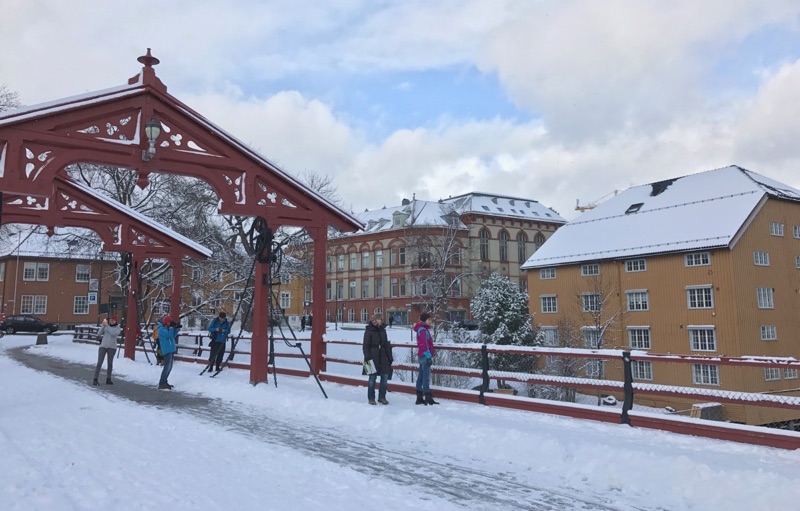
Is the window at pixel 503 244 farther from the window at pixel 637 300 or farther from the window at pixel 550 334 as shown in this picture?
the window at pixel 637 300

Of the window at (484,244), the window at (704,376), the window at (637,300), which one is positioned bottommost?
the window at (704,376)

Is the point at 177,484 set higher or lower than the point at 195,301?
lower

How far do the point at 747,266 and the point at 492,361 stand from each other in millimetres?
19508

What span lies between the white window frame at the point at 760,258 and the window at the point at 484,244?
113 feet

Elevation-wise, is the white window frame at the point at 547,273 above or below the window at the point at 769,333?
above

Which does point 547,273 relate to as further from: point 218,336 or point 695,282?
point 218,336

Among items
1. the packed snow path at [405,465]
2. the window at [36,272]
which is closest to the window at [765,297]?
the packed snow path at [405,465]

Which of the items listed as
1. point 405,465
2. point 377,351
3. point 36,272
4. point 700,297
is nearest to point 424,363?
point 377,351

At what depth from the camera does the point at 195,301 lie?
121 ft

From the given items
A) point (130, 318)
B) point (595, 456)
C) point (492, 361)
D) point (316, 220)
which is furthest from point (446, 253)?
point (595, 456)

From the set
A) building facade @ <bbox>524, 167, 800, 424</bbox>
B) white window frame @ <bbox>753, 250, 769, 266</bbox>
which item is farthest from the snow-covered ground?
white window frame @ <bbox>753, 250, 769, 266</bbox>

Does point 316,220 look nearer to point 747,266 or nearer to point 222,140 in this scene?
point 222,140

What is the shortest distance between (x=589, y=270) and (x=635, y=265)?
11.0 ft

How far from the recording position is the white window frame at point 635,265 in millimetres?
38406
